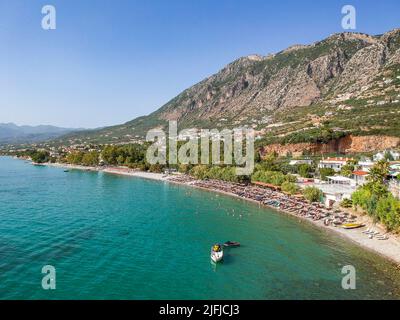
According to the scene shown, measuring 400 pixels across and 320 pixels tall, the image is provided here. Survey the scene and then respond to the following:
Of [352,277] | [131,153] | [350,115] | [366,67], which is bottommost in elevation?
[352,277]

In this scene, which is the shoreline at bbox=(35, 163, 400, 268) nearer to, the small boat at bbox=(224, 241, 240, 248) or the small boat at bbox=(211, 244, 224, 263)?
the small boat at bbox=(224, 241, 240, 248)

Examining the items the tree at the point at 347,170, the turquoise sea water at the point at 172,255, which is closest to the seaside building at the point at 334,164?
the tree at the point at 347,170

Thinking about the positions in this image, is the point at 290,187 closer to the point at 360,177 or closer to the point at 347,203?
the point at 360,177

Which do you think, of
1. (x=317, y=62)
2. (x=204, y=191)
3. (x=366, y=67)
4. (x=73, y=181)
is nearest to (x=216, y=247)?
(x=204, y=191)

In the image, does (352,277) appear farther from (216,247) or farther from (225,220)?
(225,220)

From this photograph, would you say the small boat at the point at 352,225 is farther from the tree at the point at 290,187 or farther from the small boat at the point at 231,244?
the tree at the point at 290,187

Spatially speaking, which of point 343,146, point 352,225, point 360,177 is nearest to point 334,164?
point 360,177
